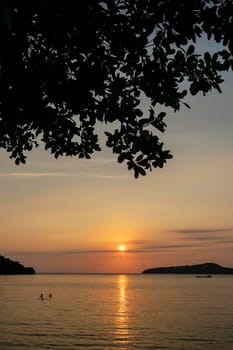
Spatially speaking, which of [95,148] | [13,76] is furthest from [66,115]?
[13,76]

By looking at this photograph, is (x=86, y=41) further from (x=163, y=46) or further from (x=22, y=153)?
(x=22, y=153)

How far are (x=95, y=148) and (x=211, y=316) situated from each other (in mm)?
70773

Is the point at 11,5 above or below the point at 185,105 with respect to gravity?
above

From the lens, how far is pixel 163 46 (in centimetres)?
1102

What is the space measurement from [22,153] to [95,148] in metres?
1.85

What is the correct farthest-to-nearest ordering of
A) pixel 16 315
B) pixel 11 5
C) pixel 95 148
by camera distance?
pixel 16 315 → pixel 95 148 → pixel 11 5

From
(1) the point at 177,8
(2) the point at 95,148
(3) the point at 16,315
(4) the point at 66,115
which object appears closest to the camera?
(1) the point at 177,8

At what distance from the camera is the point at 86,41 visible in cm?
1066

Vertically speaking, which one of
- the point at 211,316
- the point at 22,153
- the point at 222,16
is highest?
the point at 222,16

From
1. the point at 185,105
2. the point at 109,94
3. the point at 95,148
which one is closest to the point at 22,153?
the point at 95,148

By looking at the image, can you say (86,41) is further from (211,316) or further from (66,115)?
(211,316)

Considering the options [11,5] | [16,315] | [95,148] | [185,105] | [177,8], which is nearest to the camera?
[11,5]

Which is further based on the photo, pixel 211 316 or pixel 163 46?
pixel 211 316

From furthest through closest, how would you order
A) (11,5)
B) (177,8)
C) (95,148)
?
(95,148) < (177,8) < (11,5)
